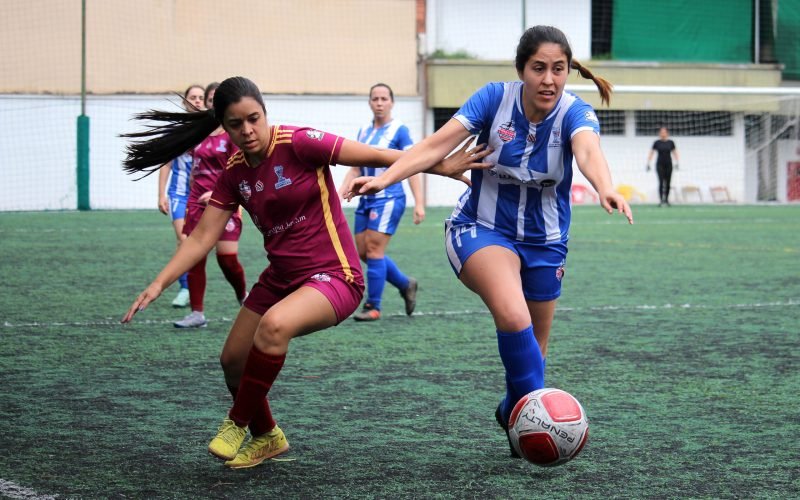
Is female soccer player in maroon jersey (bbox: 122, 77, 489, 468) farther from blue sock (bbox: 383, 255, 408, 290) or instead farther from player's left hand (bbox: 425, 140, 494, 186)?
blue sock (bbox: 383, 255, 408, 290)

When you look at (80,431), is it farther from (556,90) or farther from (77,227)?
(77,227)

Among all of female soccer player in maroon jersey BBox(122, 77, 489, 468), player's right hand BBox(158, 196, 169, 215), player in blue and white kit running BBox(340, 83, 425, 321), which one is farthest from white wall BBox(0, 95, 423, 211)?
female soccer player in maroon jersey BBox(122, 77, 489, 468)

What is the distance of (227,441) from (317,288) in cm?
72

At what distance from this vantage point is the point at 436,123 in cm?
3631

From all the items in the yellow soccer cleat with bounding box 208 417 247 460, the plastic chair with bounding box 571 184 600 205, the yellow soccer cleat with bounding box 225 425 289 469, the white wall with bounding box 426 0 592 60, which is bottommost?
the yellow soccer cleat with bounding box 225 425 289 469

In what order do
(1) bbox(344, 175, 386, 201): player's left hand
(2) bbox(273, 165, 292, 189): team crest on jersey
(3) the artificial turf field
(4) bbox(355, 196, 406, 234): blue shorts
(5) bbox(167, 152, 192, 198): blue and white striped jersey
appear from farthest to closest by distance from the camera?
(5) bbox(167, 152, 192, 198): blue and white striped jersey < (4) bbox(355, 196, 406, 234): blue shorts < (2) bbox(273, 165, 292, 189): team crest on jersey < (1) bbox(344, 175, 386, 201): player's left hand < (3) the artificial turf field

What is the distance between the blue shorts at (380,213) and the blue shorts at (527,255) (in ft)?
15.4

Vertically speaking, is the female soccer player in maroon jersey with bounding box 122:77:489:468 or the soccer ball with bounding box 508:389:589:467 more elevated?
the female soccer player in maroon jersey with bounding box 122:77:489:468

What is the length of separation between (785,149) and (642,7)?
700 centimetres

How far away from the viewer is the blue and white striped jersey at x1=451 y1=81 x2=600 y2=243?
508 centimetres

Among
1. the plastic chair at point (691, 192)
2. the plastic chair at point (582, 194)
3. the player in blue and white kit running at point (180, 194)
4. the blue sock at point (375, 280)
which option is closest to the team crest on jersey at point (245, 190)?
the blue sock at point (375, 280)

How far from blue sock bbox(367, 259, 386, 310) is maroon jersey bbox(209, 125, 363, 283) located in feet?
15.5

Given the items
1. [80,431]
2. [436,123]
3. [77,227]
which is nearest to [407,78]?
[436,123]

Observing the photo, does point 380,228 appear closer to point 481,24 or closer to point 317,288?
point 317,288
